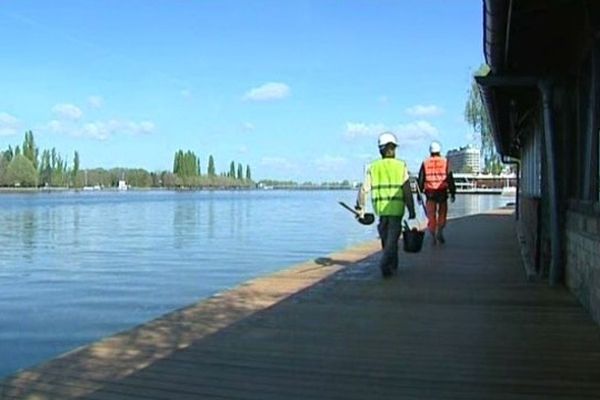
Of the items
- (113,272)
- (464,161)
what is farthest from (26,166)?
(113,272)

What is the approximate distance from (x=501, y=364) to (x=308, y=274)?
5685mm

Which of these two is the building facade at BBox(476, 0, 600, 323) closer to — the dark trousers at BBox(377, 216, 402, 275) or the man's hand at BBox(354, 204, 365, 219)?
the dark trousers at BBox(377, 216, 402, 275)

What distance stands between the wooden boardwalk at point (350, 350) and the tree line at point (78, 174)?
143m

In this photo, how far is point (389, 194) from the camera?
32.8 feet

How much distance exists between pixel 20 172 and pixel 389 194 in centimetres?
14246

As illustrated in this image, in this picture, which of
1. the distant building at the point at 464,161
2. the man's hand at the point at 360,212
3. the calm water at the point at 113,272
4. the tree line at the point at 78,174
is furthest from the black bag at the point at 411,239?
the tree line at the point at 78,174

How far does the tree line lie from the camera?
147 m

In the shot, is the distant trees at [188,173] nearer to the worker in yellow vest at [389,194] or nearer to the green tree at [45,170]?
the green tree at [45,170]

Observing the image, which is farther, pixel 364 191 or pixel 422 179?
pixel 422 179

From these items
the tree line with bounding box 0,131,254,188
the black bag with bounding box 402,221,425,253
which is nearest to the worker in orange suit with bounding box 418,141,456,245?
the black bag with bounding box 402,221,425,253

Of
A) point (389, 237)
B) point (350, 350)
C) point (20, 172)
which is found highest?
point (20, 172)

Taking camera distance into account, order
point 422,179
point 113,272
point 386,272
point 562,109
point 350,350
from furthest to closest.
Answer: point 113,272, point 422,179, point 386,272, point 562,109, point 350,350

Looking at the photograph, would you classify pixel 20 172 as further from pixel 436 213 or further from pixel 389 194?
pixel 389 194

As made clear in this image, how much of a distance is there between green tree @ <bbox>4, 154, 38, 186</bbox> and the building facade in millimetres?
142245
